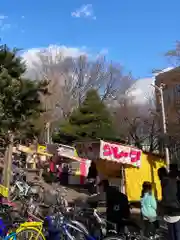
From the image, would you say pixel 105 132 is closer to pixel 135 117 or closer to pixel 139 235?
pixel 135 117

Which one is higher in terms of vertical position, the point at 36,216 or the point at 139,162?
the point at 139,162

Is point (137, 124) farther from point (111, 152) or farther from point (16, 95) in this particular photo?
point (16, 95)

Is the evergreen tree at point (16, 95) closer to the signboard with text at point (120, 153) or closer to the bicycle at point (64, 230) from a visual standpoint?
the signboard with text at point (120, 153)

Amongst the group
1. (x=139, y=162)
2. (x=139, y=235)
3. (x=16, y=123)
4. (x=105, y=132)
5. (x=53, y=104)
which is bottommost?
(x=139, y=235)

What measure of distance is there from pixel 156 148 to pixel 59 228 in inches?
1265

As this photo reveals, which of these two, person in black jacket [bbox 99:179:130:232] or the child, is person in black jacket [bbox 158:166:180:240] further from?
person in black jacket [bbox 99:179:130:232]

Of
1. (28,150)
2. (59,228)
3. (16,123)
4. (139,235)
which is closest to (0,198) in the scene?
(16,123)

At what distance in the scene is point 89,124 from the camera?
32.8 metres

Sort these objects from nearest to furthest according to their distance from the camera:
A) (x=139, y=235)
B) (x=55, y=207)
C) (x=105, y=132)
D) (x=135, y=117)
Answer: (x=139, y=235) < (x=55, y=207) < (x=105, y=132) < (x=135, y=117)

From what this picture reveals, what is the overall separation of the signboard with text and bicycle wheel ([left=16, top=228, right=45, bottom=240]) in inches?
287

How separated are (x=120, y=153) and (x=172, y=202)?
712 centimetres

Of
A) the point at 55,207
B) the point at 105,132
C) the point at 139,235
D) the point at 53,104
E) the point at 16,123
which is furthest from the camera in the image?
the point at 53,104

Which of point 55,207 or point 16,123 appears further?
point 16,123

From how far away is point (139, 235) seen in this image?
22.7ft
